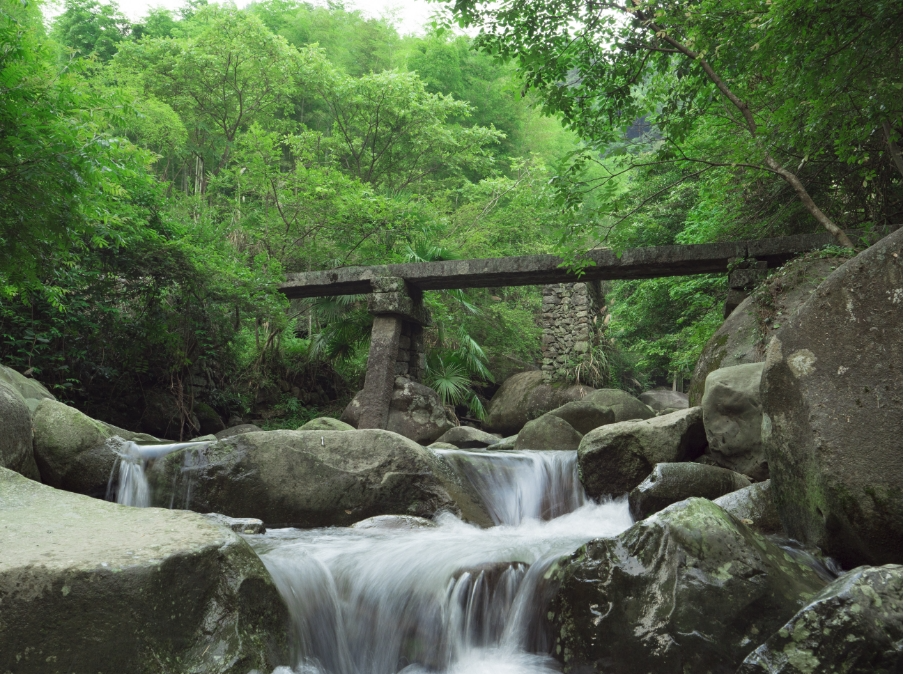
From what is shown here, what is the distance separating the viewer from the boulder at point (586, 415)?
1005cm

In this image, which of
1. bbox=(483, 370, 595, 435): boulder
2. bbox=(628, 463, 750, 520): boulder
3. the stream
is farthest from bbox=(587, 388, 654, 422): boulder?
the stream

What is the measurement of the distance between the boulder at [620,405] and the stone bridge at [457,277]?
1.87 meters

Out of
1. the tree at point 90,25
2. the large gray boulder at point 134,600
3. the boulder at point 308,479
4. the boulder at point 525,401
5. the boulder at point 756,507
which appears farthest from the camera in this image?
the tree at point 90,25

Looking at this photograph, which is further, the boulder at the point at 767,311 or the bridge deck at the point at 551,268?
the bridge deck at the point at 551,268

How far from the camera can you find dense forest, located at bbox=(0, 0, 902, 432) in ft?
17.6

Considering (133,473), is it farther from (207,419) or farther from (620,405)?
(620,405)

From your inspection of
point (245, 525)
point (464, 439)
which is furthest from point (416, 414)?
point (245, 525)

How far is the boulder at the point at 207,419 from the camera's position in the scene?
37.8 feet

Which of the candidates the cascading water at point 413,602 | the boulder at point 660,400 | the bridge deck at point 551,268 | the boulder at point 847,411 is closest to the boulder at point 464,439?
the bridge deck at point 551,268

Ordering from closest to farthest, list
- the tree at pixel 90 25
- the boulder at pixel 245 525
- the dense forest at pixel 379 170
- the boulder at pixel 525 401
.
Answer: the boulder at pixel 245 525 < the dense forest at pixel 379 170 < the boulder at pixel 525 401 < the tree at pixel 90 25

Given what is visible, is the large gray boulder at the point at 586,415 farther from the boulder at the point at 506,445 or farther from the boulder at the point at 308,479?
the boulder at the point at 308,479

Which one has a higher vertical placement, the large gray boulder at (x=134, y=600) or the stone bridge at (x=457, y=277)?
the stone bridge at (x=457, y=277)

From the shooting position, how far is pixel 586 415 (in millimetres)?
10102

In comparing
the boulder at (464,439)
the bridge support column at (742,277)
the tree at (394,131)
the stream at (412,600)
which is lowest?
the boulder at (464,439)
